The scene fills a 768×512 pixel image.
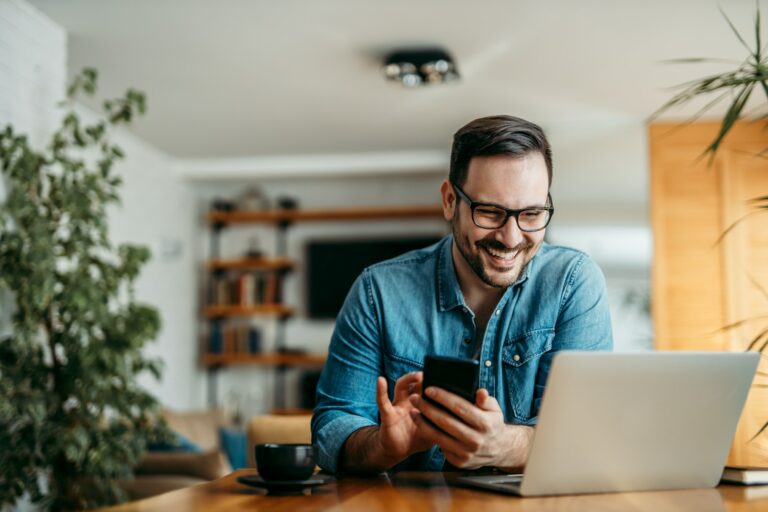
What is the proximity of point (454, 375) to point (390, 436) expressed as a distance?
205 millimetres

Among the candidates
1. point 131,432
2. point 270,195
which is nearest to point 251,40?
point 131,432

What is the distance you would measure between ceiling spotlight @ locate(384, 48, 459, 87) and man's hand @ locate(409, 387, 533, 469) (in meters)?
3.27

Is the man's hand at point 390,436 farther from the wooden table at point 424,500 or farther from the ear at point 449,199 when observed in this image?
the ear at point 449,199

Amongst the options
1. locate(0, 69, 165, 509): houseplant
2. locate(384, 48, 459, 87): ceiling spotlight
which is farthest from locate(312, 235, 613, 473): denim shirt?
locate(384, 48, 459, 87): ceiling spotlight

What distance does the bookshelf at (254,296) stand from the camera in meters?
7.11

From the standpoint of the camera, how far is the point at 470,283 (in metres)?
1.76

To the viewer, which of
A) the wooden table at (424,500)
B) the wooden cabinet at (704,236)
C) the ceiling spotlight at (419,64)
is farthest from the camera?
the wooden cabinet at (704,236)

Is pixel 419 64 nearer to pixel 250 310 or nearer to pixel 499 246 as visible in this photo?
pixel 499 246

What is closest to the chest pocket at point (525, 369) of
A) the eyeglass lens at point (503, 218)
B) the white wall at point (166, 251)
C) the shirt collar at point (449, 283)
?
the shirt collar at point (449, 283)

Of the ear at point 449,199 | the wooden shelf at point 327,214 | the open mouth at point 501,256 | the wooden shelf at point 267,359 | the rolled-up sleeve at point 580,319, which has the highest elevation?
the wooden shelf at point 327,214

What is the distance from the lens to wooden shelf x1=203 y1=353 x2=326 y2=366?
276 inches

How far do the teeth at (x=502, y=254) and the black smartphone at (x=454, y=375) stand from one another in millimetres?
392

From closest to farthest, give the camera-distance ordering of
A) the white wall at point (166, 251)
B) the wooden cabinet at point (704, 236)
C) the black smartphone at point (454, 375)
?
the black smartphone at point (454, 375) → the wooden cabinet at point (704, 236) → the white wall at point (166, 251)

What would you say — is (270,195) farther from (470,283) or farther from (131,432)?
(470,283)
